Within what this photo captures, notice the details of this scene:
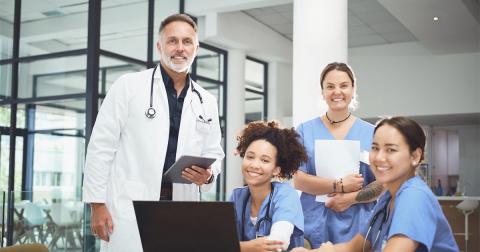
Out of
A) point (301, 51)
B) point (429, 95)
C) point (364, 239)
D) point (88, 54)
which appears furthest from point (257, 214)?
point (429, 95)

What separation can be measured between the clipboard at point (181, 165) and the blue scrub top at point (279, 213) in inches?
7.8

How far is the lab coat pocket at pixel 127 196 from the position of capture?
2334 millimetres

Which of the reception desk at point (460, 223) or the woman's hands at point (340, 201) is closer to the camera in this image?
the woman's hands at point (340, 201)

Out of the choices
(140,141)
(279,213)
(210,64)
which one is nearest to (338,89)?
(279,213)

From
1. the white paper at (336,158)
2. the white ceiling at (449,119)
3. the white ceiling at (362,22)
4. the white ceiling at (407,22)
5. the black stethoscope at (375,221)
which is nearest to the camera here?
the black stethoscope at (375,221)

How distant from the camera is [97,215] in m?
2.34

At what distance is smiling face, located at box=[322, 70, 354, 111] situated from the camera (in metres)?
2.52

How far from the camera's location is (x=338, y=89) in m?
2.51

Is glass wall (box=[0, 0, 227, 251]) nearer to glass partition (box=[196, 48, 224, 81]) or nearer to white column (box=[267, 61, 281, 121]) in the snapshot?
glass partition (box=[196, 48, 224, 81])

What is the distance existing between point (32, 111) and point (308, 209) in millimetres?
5569

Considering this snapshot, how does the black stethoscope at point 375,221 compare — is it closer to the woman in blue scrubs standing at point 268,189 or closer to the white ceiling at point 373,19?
the woman in blue scrubs standing at point 268,189

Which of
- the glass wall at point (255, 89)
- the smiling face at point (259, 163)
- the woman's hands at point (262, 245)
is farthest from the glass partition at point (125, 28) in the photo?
the woman's hands at point (262, 245)

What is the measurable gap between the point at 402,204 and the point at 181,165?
33.8 inches

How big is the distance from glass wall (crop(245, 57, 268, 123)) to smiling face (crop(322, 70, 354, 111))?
7.61m
